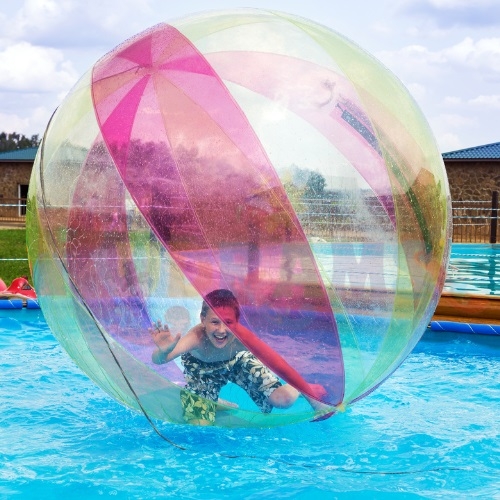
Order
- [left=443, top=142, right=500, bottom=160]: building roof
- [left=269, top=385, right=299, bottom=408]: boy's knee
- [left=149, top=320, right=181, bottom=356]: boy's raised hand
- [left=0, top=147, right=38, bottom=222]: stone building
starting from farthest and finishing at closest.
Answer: [left=0, top=147, right=38, bottom=222]: stone building < [left=443, top=142, right=500, bottom=160]: building roof < [left=269, top=385, right=299, bottom=408]: boy's knee < [left=149, top=320, right=181, bottom=356]: boy's raised hand

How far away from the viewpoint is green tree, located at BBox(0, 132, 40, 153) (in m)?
A: 65.5

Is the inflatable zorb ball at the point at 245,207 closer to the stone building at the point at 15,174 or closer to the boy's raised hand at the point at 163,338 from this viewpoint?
the boy's raised hand at the point at 163,338

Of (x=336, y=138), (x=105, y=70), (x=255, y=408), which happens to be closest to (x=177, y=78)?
(x=105, y=70)

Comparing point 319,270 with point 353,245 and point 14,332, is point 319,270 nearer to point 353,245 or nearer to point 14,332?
point 353,245

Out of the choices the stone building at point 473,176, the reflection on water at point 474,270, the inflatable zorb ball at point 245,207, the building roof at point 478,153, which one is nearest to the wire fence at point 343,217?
the inflatable zorb ball at point 245,207

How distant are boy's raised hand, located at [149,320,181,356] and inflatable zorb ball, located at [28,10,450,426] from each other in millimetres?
40

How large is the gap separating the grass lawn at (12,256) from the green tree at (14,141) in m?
45.8

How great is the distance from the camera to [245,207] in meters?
3.44

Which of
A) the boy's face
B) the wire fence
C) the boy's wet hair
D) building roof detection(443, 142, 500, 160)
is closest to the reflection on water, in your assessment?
the wire fence

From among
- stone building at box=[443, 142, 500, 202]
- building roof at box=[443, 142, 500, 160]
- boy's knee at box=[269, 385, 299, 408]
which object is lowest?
boy's knee at box=[269, 385, 299, 408]

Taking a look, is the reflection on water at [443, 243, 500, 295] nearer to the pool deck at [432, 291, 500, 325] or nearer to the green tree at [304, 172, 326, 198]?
the pool deck at [432, 291, 500, 325]

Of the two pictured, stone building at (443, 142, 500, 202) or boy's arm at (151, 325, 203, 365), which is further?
stone building at (443, 142, 500, 202)

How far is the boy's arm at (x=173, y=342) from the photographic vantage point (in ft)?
11.9

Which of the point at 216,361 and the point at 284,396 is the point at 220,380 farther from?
the point at 284,396
